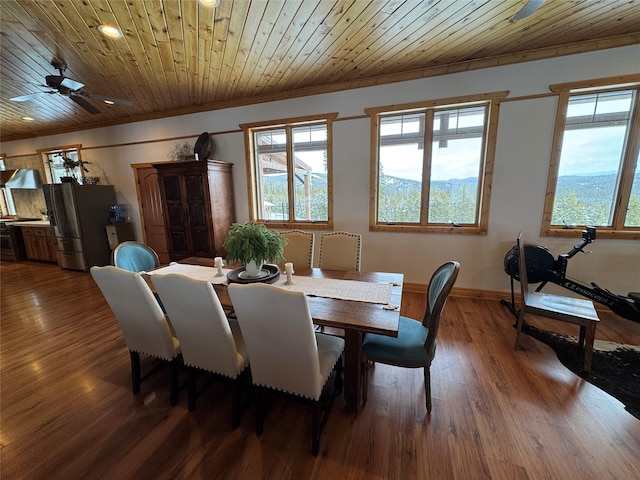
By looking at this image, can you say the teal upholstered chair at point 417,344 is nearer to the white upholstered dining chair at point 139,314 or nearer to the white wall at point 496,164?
the white upholstered dining chair at point 139,314

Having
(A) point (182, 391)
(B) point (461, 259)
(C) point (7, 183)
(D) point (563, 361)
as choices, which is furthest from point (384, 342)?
(C) point (7, 183)

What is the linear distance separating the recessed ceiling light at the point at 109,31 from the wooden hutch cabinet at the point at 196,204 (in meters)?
1.61

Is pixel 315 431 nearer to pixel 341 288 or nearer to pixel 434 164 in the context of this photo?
pixel 341 288

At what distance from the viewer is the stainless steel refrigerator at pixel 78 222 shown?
15.0 feet

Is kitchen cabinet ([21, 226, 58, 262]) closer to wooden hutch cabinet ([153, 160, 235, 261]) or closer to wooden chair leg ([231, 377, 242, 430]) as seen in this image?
wooden hutch cabinet ([153, 160, 235, 261])

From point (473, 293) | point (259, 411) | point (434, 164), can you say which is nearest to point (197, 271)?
point (259, 411)

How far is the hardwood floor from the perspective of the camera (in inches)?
52.0

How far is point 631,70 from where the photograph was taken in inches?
100.0

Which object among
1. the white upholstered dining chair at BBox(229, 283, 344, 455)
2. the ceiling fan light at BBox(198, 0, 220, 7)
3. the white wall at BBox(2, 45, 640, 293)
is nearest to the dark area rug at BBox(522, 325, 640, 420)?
the white wall at BBox(2, 45, 640, 293)

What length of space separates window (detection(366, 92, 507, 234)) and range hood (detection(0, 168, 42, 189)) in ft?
24.5

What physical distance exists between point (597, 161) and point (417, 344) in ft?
10.1

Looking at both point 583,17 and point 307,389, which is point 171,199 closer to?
point 307,389

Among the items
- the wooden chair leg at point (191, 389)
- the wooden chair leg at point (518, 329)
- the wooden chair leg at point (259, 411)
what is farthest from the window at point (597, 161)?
the wooden chair leg at point (191, 389)

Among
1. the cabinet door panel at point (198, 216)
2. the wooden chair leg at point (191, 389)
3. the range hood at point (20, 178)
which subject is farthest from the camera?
the range hood at point (20, 178)
